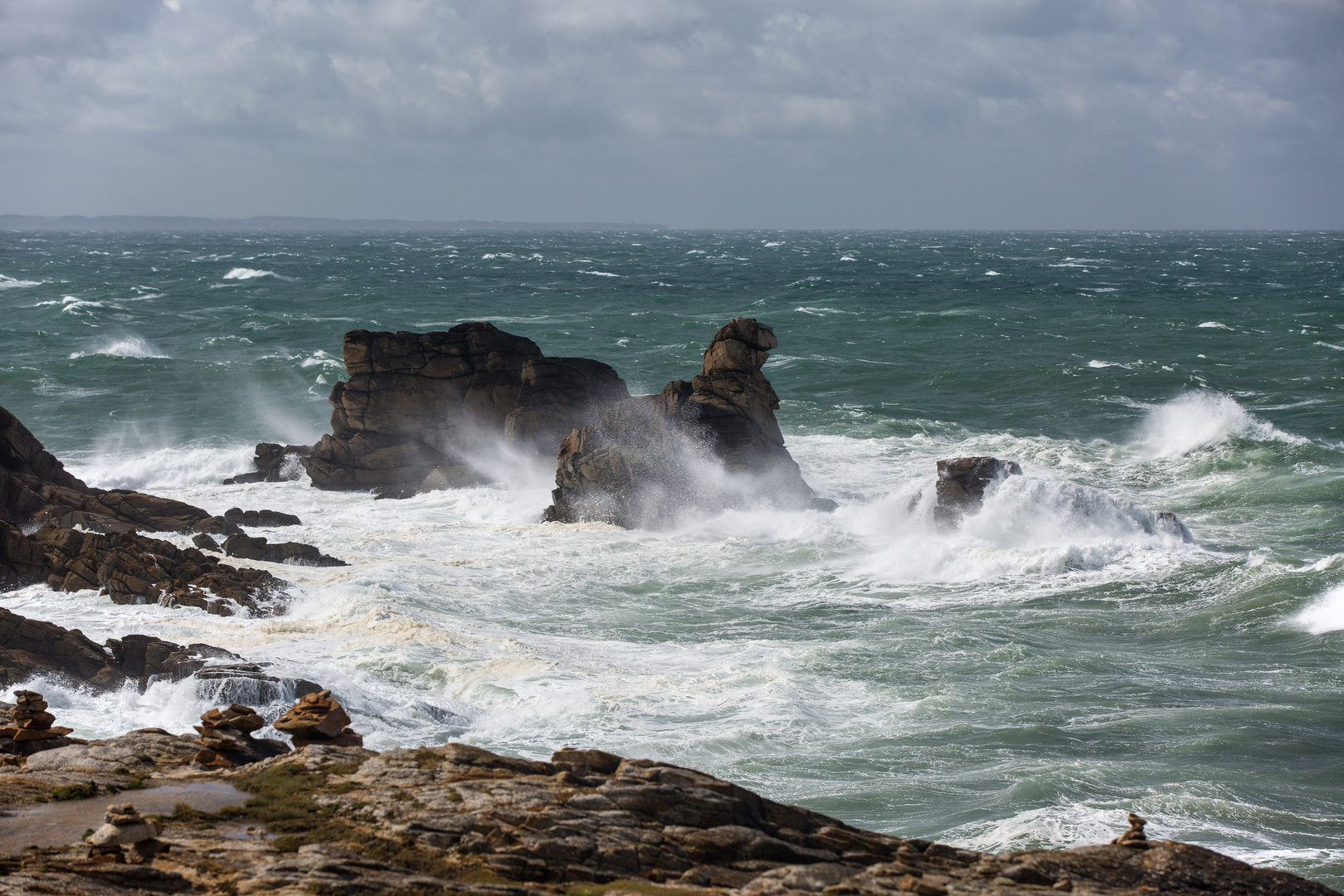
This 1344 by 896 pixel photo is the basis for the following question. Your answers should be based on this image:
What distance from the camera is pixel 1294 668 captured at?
1919 cm

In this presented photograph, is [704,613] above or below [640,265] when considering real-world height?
below

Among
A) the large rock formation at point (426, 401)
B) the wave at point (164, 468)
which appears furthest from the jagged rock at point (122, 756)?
the wave at point (164, 468)

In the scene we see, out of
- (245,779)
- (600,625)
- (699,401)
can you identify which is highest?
(699,401)

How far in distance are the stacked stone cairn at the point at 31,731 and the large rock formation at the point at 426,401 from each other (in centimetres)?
2222

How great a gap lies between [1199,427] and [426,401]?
1082 inches

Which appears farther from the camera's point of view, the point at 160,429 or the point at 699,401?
the point at 160,429

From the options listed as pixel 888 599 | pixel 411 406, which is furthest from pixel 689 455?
pixel 411 406

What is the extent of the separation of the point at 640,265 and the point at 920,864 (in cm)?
13246

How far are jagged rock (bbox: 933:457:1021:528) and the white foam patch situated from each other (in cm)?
801

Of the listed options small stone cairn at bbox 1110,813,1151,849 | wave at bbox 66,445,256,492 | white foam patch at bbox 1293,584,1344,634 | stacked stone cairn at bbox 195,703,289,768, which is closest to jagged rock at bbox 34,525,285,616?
stacked stone cairn at bbox 195,703,289,768

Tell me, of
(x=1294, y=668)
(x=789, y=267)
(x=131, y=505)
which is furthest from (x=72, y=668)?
(x=789, y=267)

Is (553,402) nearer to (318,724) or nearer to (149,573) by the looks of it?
(149,573)

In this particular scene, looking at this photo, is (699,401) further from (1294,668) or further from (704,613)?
(1294,668)

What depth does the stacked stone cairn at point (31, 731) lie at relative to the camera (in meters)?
12.5
